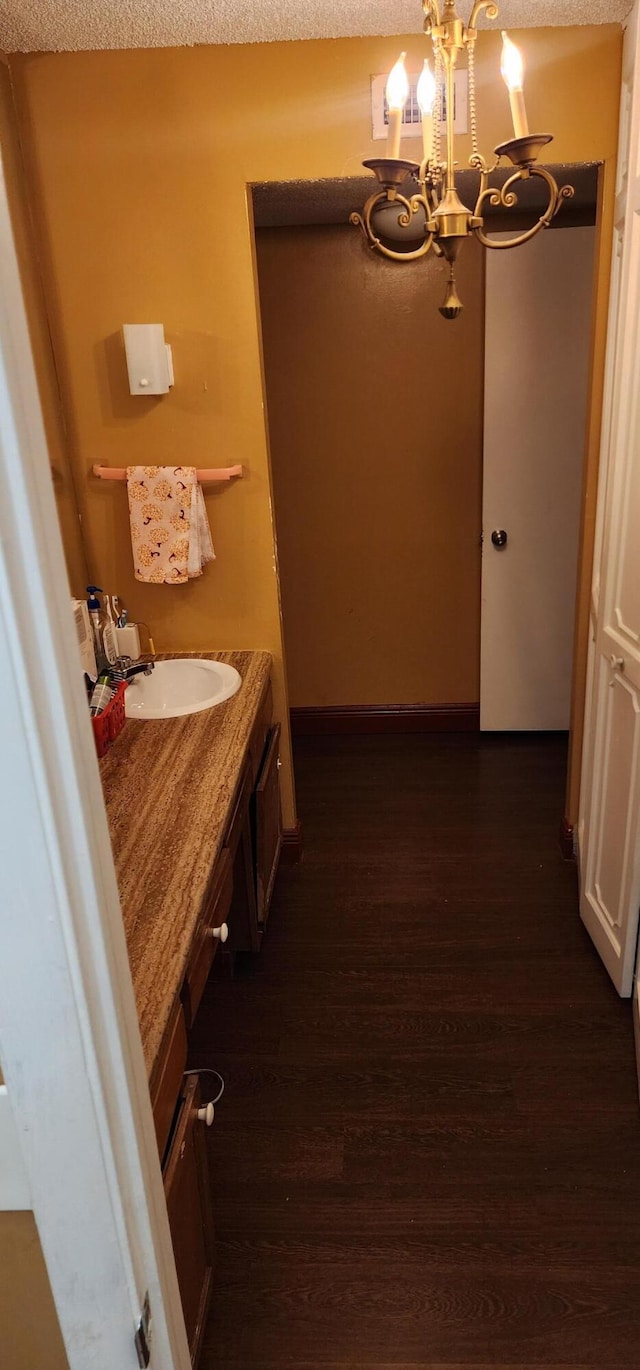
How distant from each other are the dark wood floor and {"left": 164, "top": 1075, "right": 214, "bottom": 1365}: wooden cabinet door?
17cm

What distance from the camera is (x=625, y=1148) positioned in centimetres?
183

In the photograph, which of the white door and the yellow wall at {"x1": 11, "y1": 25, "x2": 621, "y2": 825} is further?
the white door

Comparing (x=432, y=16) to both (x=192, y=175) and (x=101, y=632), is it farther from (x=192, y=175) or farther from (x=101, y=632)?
(x=101, y=632)

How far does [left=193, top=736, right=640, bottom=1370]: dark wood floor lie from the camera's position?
5.03ft

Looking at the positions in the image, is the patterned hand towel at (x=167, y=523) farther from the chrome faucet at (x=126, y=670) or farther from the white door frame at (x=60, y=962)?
the white door frame at (x=60, y=962)

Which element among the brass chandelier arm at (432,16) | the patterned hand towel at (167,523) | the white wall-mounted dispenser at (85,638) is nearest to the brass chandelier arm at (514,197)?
the brass chandelier arm at (432,16)

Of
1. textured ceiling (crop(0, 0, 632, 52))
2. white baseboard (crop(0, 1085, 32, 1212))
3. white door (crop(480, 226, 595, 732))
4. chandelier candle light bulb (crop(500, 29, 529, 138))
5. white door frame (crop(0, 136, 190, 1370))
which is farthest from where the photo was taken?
white door (crop(480, 226, 595, 732))

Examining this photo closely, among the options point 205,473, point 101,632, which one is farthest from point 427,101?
point 101,632

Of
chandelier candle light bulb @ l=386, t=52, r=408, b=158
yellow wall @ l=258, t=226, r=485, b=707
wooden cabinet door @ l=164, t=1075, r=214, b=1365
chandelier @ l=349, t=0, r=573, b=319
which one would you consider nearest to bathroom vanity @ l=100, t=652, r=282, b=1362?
wooden cabinet door @ l=164, t=1075, r=214, b=1365

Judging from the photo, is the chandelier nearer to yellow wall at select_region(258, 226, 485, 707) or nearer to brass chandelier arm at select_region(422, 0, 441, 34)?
brass chandelier arm at select_region(422, 0, 441, 34)

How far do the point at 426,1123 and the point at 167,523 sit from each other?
1.69 meters

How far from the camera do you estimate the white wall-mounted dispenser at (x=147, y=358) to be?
223 cm

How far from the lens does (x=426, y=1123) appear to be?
192cm

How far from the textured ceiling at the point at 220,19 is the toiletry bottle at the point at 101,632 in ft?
4.31
